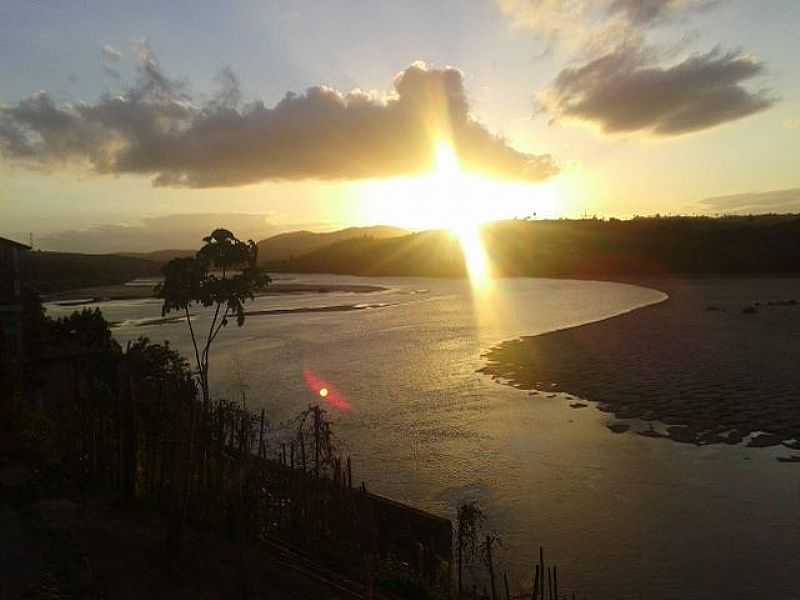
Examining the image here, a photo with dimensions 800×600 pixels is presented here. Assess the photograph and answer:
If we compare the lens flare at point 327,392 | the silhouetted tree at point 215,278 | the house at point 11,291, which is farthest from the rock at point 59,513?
the lens flare at point 327,392

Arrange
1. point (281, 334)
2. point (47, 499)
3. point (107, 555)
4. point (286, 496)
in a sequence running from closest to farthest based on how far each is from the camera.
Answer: point (107, 555), point (47, 499), point (286, 496), point (281, 334)

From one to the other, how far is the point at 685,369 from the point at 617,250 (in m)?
114

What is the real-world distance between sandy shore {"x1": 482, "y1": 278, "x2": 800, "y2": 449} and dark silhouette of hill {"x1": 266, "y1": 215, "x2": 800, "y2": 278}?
65108 mm

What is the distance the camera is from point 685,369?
31.7 metres

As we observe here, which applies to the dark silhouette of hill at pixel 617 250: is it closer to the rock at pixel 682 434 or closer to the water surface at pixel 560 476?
the water surface at pixel 560 476

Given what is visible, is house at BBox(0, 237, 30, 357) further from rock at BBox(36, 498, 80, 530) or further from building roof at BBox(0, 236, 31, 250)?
rock at BBox(36, 498, 80, 530)

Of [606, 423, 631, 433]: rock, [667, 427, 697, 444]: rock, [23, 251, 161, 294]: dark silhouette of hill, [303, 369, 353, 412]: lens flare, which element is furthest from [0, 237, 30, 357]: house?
[23, 251, 161, 294]: dark silhouette of hill

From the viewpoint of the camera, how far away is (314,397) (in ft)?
98.9

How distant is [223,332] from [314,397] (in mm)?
30670

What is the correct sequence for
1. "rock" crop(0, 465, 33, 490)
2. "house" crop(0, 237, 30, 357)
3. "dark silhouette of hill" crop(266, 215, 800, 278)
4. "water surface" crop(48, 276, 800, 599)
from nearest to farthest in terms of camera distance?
"rock" crop(0, 465, 33, 490)
"water surface" crop(48, 276, 800, 599)
"house" crop(0, 237, 30, 357)
"dark silhouette of hill" crop(266, 215, 800, 278)

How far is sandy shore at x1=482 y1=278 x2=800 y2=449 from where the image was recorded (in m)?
23.2

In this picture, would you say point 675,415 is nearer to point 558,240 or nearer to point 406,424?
point 406,424

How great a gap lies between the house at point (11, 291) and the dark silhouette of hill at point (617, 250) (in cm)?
11396

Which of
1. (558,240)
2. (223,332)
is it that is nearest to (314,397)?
(223,332)
